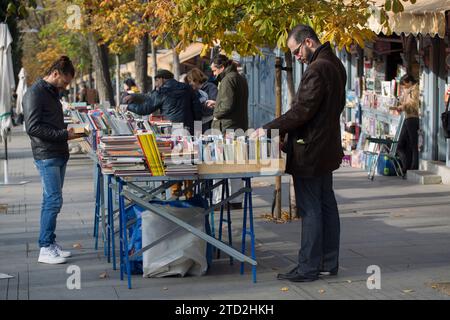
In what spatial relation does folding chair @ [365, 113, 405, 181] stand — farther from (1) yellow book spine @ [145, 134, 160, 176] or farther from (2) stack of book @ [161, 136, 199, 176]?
(1) yellow book spine @ [145, 134, 160, 176]

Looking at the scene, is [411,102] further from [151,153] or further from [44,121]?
[151,153]

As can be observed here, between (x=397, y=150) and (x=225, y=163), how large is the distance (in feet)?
29.6

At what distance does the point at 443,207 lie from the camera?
12711 mm

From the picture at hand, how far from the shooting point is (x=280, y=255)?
31.2ft

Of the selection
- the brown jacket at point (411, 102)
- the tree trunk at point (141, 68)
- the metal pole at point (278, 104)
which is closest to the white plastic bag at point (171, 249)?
the metal pole at point (278, 104)

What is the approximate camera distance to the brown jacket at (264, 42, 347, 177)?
7.93 meters

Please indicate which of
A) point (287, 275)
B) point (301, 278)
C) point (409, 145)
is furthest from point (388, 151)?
point (301, 278)

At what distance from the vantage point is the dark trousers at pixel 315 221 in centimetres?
809

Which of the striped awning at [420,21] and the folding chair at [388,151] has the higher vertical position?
the striped awning at [420,21]

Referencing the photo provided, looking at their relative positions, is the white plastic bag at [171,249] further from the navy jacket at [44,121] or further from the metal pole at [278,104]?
the metal pole at [278,104]

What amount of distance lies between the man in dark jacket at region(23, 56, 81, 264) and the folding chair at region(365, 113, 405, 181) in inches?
312

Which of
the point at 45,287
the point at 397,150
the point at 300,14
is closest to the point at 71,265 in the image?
the point at 45,287

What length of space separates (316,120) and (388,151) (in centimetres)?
920

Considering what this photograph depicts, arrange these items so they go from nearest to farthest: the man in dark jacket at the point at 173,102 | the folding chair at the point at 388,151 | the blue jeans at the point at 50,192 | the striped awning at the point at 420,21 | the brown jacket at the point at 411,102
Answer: the blue jeans at the point at 50,192
the man in dark jacket at the point at 173,102
the striped awning at the point at 420,21
the folding chair at the point at 388,151
the brown jacket at the point at 411,102
